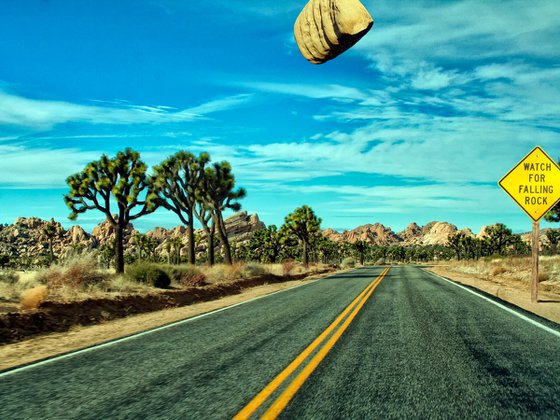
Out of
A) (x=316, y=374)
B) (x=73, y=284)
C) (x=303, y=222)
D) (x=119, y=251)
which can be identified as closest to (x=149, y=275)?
(x=73, y=284)

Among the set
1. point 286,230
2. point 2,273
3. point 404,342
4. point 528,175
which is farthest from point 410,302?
point 286,230

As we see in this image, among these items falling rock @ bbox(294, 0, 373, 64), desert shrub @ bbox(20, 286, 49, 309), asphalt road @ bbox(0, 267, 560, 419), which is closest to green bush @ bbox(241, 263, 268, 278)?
desert shrub @ bbox(20, 286, 49, 309)

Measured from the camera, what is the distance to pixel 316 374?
563 centimetres

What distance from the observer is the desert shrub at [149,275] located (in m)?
20.5

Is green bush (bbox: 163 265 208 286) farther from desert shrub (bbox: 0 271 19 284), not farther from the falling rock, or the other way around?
the falling rock

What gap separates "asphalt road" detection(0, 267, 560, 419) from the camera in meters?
4.45

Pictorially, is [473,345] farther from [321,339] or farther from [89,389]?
[89,389]

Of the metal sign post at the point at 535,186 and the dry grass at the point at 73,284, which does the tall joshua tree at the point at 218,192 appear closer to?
the dry grass at the point at 73,284

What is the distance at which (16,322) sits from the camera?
10656mm

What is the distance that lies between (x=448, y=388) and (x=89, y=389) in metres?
4.01

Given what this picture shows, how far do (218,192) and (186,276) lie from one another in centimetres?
1165

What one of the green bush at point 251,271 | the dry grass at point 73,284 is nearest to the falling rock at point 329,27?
the dry grass at point 73,284

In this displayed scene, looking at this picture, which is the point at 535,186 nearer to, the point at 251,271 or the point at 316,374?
the point at 316,374

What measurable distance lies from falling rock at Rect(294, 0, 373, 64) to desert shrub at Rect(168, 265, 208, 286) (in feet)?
60.3
